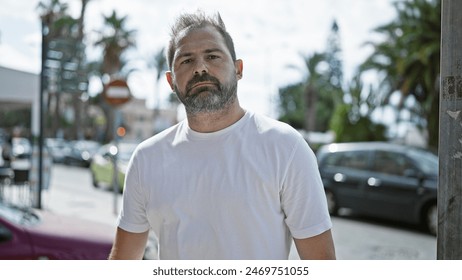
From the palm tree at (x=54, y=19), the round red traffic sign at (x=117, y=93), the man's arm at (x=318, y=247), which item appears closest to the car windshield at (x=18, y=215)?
the palm tree at (x=54, y=19)

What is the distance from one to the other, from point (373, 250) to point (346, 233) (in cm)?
108

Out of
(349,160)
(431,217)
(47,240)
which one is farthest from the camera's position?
(349,160)

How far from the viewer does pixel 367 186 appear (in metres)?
7.92

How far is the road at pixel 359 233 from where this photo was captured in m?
5.86

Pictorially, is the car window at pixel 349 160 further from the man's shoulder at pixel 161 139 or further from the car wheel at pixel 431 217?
the man's shoulder at pixel 161 139

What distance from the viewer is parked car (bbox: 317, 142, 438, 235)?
7312 millimetres

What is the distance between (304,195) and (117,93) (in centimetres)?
669

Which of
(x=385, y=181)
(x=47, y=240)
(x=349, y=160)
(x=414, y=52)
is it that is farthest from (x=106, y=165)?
(x=414, y=52)

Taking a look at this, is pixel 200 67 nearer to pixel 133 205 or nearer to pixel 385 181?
pixel 133 205

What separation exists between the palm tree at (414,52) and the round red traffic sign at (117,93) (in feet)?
35.9

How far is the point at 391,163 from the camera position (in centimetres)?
784
